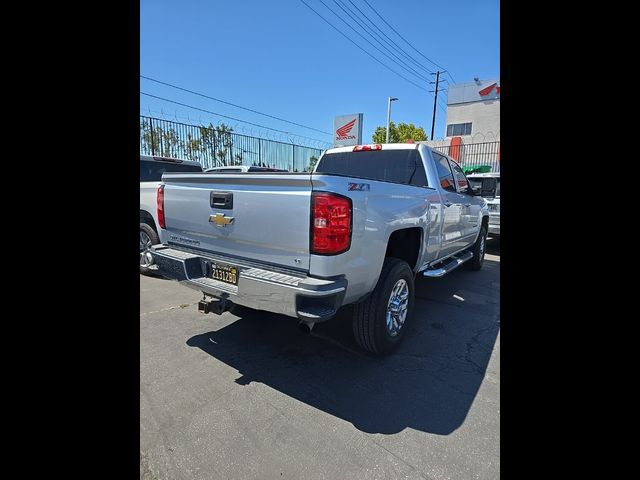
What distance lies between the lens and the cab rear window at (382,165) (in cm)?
443

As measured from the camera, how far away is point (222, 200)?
303 cm

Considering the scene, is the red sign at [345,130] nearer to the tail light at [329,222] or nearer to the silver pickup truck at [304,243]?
the silver pickup truck at [304,243]

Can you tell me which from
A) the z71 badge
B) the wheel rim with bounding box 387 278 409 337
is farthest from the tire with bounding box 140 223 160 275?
the z71 badge

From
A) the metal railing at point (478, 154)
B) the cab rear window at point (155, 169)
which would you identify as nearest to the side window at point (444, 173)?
the cab rear window at point (155, 169)

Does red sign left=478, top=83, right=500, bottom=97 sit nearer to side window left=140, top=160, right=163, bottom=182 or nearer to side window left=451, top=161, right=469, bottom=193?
side window left=451, top=161, right=469, bottom=193

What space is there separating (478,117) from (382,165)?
31905mm

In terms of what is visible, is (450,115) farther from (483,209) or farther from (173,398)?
(173,398)

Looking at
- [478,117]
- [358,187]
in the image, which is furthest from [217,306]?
[478,117]

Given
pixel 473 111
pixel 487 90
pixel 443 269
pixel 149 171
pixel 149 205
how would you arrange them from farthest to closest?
pixel 473 111
pixel 487 90
pixel 149 171
pixel 149 205
pixel 443 269

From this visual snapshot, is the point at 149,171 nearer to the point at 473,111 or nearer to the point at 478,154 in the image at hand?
the point at 478,154

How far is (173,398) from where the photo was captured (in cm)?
264

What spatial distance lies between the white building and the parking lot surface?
3005 cm
